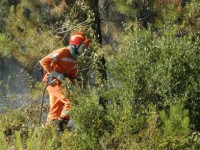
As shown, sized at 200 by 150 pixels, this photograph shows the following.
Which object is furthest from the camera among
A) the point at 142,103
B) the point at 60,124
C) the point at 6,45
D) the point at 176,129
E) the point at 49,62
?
the point at 6,45

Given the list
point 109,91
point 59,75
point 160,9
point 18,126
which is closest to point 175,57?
point 109,91

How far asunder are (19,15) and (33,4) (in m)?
1.79

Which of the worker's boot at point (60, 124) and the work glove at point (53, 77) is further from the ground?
the work glove at point (53, 77)

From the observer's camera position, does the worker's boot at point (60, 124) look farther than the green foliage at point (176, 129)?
Yes

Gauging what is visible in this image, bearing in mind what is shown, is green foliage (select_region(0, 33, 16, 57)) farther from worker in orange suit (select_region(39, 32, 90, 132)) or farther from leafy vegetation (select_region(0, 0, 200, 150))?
leafy vegetation (select_region(0, 0, 200, 150))

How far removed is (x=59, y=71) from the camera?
6965 millimetres

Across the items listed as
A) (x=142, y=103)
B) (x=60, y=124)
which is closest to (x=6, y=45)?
(x=60, y=124)

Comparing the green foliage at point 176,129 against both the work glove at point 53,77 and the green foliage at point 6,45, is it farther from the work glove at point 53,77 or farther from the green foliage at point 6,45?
the green foliage at point 6,45

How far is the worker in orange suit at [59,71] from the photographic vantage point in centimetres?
678

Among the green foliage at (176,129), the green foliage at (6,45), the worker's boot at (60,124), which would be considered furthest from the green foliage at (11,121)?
the green foliage at (176,129)

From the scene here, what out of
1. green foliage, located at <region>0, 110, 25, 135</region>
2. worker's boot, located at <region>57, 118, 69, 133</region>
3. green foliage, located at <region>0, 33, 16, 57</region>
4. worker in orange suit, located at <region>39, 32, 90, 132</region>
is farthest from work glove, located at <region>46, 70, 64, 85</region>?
green foliage, located at <region>0, 33, 16, 57</region>

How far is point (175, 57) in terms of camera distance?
5.29m

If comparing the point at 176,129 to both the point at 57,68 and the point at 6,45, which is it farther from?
the point at 6,45

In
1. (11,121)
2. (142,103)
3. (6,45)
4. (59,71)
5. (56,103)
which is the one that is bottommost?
(11,121)
